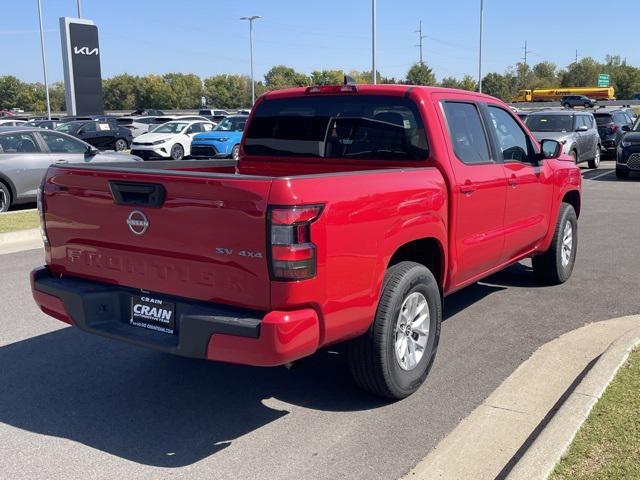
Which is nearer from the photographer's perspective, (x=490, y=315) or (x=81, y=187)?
(x=81, y=187)

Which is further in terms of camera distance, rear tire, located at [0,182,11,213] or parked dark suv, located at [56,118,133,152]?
parked dark suv, located at [56,118,133,152]

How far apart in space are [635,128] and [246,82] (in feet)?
408

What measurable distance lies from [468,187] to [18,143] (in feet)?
33.7

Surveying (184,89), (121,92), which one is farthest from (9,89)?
(184,89)

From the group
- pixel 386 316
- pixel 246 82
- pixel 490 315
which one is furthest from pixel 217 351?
pixel 246 82

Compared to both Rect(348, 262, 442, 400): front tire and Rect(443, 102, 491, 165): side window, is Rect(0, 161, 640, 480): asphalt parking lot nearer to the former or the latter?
Rect(348, 262, 442, 400): front tire

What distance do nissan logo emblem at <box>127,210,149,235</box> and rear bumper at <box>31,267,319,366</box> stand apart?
375 mm

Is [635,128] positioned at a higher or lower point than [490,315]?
higher

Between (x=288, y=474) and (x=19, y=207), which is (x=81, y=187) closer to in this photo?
(x=288, y=474)

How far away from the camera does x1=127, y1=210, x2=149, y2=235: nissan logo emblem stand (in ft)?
12.0

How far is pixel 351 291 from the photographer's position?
3602mm

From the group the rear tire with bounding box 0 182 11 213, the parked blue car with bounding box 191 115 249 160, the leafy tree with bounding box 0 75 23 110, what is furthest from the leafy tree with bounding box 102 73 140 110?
the rear tire with bounding box 0 182 11 213

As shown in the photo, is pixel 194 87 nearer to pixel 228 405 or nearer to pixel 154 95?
pixel 154 95

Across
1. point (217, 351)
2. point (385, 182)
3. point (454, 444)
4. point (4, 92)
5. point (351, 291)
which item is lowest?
point (454, 444)
